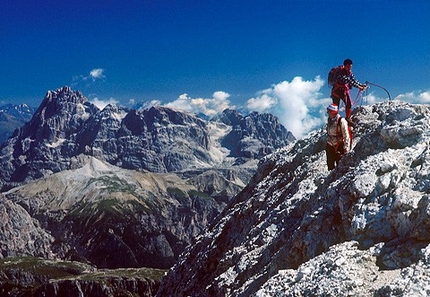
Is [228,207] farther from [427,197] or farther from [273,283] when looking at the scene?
[427,197]

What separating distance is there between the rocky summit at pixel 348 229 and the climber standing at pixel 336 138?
3.18ft

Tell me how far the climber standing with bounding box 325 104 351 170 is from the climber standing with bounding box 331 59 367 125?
11.5ft

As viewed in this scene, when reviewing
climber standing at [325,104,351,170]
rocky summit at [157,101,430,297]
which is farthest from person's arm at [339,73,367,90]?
climber standing at [325,104,351,170]

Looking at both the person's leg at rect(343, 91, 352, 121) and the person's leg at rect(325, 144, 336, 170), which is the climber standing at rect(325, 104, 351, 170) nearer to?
the person's leg at rect(325, 144, 336, 170)

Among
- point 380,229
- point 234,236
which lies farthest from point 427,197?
point 234,236

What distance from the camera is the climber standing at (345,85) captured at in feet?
79.8

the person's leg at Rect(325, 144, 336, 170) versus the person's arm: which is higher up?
the person's arm

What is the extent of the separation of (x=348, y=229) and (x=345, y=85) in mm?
11674

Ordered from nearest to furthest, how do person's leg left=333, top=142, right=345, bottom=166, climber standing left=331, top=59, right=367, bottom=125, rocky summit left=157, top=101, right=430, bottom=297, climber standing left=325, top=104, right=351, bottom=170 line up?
rocky summit left=157, top=101, right=430, bottom=297
climber standing left=325, top=104, right=351, bottom=170
person's leg left=333, top=142, right=345, bottom=166
climber standing left=331, top=59, right=367, bottom=125

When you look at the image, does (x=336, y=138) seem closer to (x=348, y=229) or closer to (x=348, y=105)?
(x=348, y=105)

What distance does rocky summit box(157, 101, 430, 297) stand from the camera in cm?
1247

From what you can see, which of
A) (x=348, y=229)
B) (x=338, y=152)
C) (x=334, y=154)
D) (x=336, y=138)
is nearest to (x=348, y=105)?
(x=336, y=138)

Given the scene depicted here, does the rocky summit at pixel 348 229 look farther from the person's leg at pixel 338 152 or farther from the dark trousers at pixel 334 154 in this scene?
the person's leg at pixel 338 152

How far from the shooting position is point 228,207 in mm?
34500
